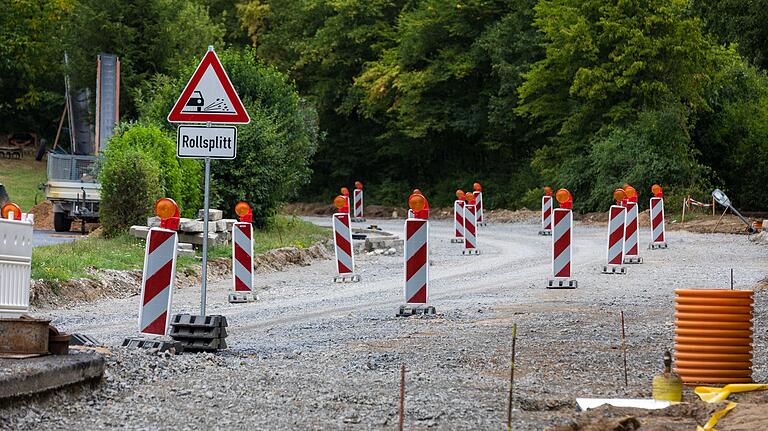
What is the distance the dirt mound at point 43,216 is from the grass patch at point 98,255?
35.7 feet

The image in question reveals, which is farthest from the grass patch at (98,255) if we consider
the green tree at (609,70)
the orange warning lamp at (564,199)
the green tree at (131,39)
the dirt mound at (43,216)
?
the green tree at (131,39)

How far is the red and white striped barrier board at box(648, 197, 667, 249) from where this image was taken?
2908cm

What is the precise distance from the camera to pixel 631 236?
79.7ft

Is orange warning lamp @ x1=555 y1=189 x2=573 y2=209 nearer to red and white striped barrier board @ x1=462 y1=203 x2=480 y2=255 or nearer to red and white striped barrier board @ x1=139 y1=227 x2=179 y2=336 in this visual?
red and white striped barrier board @ x1=462 y1=203 x2=480 y2=255

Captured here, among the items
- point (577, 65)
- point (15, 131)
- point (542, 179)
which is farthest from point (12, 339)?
point (15, 131)

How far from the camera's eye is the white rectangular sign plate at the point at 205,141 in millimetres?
12094

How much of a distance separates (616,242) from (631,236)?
2273mm

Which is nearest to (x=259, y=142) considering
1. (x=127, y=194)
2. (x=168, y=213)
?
(x=127, y=194)

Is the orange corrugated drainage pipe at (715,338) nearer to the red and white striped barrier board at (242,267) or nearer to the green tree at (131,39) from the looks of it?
the red and white striped barrier board at (242,267)

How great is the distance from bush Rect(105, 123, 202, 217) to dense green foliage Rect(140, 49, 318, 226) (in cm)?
145

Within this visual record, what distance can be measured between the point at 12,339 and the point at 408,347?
4.26 meters

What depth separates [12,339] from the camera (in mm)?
8961

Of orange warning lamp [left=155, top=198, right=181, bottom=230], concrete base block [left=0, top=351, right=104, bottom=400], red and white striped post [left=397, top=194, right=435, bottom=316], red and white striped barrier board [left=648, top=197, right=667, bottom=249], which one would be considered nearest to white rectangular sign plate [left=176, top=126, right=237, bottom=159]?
orange warning lamp [left=155, top=198, right=181, bottom=230]

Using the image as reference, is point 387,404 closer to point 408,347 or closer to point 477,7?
point 408,347
